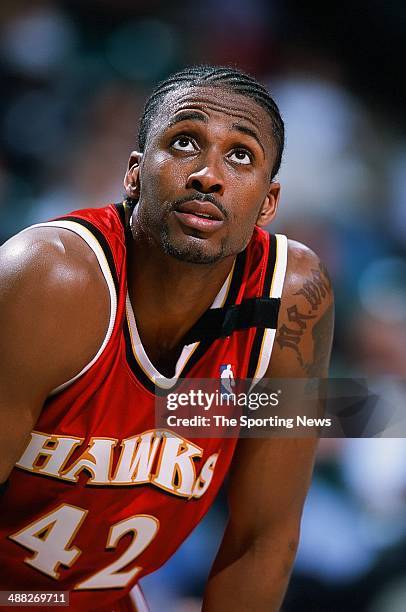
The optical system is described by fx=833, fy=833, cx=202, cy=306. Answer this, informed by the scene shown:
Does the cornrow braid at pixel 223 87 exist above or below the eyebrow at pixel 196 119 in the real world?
above

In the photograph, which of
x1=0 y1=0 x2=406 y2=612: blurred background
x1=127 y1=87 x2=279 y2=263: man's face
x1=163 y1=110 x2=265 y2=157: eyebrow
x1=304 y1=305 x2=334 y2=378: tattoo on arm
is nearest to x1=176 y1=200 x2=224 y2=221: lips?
x1=127 y1=87 x2=279 y2=263: man's face

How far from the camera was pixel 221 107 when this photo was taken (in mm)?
1327

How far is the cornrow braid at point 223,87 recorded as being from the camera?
1.37 metres

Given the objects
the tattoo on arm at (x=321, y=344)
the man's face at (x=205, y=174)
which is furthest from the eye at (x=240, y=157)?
the tattoo on arm at (x=321, y=344)

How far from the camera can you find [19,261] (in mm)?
1157

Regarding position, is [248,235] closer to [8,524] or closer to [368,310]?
[8,524]

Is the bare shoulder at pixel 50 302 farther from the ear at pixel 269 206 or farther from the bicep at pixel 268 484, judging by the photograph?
the bicep at pixel 268 484

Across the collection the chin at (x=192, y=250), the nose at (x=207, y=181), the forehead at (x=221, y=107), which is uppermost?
the forehead at (x=221, y=107)

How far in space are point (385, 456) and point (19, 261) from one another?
140 cm

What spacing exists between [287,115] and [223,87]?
47.1 inches

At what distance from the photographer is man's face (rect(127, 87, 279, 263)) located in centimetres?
129

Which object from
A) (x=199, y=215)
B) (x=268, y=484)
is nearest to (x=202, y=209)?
(x=199, y=215)

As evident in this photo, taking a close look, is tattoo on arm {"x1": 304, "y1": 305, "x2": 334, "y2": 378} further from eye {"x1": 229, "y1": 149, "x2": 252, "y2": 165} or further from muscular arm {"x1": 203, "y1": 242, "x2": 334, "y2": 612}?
eye {"x1": 229, "y1": 149, "x2": 252, "y2": 165}

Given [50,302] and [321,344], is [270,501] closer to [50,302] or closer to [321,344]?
[321,344]
